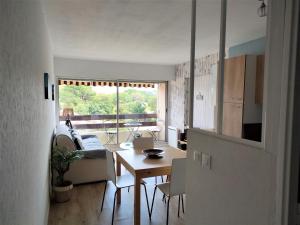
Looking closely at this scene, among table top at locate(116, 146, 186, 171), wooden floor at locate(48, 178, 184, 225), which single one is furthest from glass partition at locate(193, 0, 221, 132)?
wooden floor at locate(48, 178, 184, 225)

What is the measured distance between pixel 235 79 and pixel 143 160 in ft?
6.02

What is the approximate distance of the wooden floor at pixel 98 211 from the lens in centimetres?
261

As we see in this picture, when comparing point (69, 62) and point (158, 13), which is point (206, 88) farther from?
point (69, 62)

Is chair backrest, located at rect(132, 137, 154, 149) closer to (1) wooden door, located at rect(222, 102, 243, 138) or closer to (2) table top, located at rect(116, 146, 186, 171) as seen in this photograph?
(2) table top, located at rect(116, 146, 186, 171)

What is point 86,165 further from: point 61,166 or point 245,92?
point 245,92

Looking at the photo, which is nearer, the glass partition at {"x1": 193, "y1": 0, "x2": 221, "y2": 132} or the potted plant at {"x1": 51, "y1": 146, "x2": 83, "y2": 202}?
the potted plant at {"x1": 51, "y1": 146, "x2": 83, "y2": 202}

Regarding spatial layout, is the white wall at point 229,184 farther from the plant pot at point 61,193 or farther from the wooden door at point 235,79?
the plant pot at point 61,193

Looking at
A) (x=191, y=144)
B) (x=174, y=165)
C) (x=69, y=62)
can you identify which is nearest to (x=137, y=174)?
(x=174, y=165)

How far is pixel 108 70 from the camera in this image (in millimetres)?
6102

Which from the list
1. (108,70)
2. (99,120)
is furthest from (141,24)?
(99,120)

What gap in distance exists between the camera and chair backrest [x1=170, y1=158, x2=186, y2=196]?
7.66 ft

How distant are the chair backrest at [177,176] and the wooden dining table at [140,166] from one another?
16cm

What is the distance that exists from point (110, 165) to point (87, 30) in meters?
2.00

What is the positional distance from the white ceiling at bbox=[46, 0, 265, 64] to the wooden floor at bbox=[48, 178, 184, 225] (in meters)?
2.45
